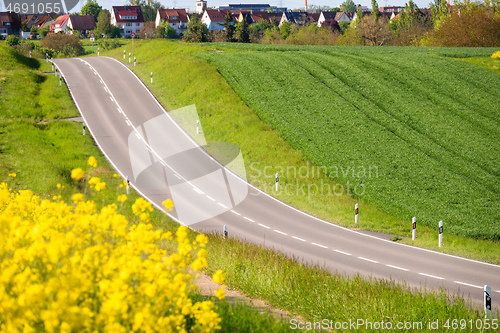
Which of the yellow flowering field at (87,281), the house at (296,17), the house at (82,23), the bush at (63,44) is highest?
the house at (296,17)

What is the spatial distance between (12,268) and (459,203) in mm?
21762

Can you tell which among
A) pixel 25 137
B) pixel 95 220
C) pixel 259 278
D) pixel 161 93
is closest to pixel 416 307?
pixel 259 278

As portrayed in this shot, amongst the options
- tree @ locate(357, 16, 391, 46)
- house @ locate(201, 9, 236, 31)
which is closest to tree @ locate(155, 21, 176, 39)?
house @ locate(201, 9, 236, 31)

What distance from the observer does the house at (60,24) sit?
426 ft

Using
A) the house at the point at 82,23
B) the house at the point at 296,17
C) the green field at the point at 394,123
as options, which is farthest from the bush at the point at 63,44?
the house at the point at 296,17

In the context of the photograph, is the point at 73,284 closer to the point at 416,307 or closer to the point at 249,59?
the point at 416,307

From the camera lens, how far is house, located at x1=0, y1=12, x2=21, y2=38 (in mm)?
119375

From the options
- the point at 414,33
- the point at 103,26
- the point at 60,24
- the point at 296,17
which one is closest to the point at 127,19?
the point at 60,24

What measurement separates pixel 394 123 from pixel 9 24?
116m

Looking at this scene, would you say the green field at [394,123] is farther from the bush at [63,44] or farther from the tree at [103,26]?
the tree at [103,26]

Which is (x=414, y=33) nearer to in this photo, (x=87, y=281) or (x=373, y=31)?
(x=373, y=31)

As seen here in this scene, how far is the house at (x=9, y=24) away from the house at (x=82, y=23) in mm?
12618

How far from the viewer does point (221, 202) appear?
23609 millimetres

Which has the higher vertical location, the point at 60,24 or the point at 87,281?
the point at 60,24
